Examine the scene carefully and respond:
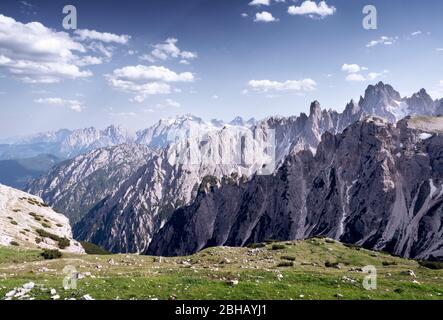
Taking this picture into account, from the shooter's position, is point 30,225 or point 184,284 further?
point 30,225

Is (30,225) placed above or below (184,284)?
below

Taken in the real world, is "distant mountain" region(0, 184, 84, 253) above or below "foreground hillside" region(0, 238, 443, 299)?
below

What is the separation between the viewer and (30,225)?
9306 cm

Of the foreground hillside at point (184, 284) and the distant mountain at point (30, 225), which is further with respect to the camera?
the distant mountain at point (30, 225)

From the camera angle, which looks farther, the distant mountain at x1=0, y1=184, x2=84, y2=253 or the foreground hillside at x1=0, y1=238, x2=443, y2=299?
the distant mountain at x1=0, y1=184, x2=84, y2=253

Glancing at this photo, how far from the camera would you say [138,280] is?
34.2m

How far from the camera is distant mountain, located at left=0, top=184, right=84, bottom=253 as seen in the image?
77500 millimetres

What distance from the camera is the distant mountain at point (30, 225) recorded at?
7750 cm
